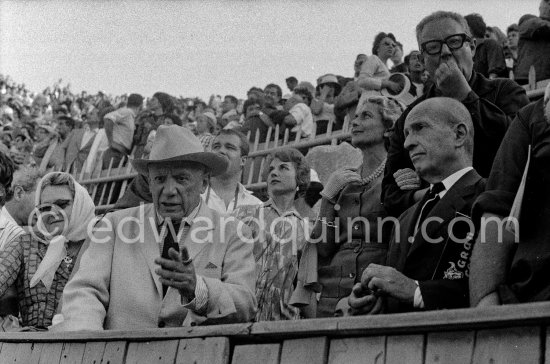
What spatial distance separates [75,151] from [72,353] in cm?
1161

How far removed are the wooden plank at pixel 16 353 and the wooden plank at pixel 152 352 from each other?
1006 millimetres

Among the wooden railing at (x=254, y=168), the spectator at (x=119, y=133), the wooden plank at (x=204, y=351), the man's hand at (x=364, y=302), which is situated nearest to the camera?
the wooden plank at (x=204, y=351)

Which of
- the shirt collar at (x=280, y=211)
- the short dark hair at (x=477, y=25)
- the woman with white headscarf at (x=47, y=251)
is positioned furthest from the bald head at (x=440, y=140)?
the short dark hair at (x=477, y=25)

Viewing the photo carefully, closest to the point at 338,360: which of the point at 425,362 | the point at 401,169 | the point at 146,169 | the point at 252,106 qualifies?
the point at 425,362

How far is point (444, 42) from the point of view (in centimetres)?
531

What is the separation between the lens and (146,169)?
5.76m

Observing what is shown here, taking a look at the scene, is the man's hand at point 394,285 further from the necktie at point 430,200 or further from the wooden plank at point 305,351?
the wooden plank at point 305,351

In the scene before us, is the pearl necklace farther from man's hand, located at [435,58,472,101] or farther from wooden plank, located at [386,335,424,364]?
wooden plank, located at [386,335,424,364]

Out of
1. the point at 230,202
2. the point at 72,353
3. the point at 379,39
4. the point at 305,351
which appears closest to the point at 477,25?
the point at 379,39

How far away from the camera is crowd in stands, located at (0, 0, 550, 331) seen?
3812 millimetres

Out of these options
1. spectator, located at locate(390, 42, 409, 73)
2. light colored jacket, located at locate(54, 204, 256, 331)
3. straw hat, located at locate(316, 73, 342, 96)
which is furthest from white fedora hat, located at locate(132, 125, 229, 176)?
straw hat, located at locate(316, 73, 342, 96)

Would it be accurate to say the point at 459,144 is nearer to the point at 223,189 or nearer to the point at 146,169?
the point at 146,169

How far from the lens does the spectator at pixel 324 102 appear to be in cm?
1163

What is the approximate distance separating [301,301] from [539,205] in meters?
2.70
